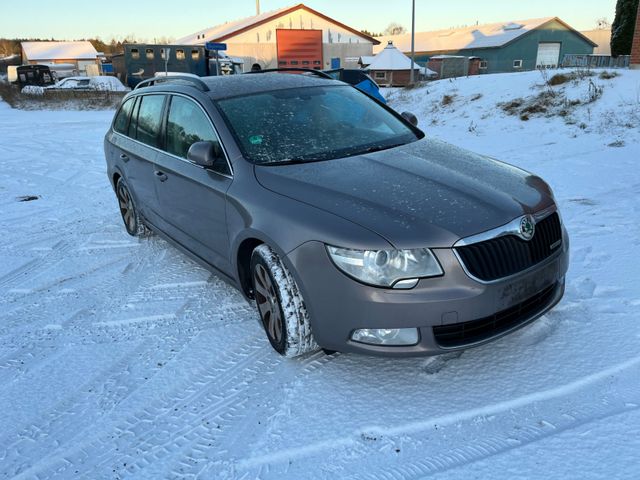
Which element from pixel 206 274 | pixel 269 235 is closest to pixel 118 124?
pixel 206 274

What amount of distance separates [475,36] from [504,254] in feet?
187

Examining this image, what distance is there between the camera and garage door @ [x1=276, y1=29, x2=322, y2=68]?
155ft

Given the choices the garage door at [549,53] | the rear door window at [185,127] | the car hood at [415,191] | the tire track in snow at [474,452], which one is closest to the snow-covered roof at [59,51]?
the garage door at [549,53]

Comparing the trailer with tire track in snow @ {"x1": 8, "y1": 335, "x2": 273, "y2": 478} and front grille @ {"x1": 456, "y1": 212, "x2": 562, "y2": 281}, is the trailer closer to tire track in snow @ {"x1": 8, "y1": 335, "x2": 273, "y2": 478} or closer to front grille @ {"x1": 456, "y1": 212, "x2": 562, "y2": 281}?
tire track in snow @ {"x1": 8, "y1": 335, "x2": 273, "y2": 478}

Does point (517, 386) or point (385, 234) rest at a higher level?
point (385, 234)

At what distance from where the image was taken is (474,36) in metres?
53.4

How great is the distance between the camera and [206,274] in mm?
4598

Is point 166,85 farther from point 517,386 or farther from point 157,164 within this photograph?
point 517,386

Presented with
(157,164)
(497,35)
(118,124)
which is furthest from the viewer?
(497,35)

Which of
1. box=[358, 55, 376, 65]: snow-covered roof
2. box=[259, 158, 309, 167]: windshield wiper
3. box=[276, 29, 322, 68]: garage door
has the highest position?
box=[276, 29, 322, 68]: garage door

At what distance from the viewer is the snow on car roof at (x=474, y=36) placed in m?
48.8

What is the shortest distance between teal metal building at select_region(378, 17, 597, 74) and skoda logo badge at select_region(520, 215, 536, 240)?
1838 inches

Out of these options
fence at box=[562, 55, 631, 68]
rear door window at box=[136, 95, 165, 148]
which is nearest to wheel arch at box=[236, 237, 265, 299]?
rear door window at box=[136, 95, 165, 148]

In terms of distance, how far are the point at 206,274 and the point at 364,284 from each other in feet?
7.79
